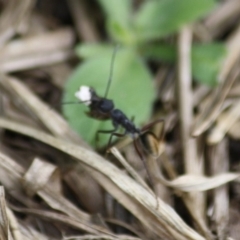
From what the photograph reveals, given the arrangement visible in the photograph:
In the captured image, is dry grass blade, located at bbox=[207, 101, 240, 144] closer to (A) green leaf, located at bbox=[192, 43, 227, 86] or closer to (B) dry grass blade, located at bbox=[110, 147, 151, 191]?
(A) green leaf, located at bbox=[192, 43, 227, 86]

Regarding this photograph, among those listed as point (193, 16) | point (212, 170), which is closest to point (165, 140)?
point (212, 170)

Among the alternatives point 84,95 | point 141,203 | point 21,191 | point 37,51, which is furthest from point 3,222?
point 37,51

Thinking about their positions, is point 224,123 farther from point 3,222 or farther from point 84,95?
point 3,222

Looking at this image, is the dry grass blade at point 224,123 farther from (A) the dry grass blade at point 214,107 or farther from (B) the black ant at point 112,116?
(B) the black ant at point 112,116

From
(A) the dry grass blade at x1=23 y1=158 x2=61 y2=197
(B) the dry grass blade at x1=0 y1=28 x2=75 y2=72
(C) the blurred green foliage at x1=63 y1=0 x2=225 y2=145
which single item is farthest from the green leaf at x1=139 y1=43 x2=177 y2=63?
(A) the dry grass blade at x1=23 y1=158 x2=61 y2=197

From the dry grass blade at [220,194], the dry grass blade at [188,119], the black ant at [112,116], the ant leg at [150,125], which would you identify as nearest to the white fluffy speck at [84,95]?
the black ant at [112,116]

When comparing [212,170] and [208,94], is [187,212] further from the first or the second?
[208,94]
